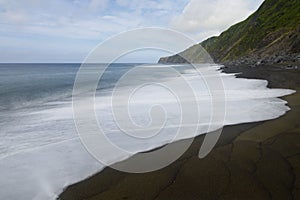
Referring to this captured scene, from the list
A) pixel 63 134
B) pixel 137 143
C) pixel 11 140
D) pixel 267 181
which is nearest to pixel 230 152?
pixel 267 181

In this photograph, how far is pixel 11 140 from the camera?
864 cm

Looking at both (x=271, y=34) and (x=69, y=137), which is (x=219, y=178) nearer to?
(x=69, y=137)

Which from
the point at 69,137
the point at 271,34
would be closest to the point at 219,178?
the point at 69,137

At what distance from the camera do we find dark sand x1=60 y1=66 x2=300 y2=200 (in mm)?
4723

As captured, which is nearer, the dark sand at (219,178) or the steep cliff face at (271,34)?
the dark sand at (219,178)

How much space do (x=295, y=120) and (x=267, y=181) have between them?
18.3 ft

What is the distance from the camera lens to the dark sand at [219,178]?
15.5 ft

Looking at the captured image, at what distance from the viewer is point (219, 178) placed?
209 inches

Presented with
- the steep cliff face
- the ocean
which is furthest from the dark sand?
the steep cliff face

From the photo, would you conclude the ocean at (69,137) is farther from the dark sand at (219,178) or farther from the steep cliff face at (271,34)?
the steep cliff face at (271,34)

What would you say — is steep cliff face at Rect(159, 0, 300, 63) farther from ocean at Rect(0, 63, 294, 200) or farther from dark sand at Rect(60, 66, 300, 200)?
dark sand at Rect(60, 66, 300, 200)

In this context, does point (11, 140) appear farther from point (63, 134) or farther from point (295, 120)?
point (295, 120)

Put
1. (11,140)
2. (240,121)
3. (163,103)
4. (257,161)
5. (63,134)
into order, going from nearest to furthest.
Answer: (257,161)
(11,140)
(63,134)
(240,121)
(163,103)

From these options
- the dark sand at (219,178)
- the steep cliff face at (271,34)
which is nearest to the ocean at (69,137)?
the dark sand at (219,178)
